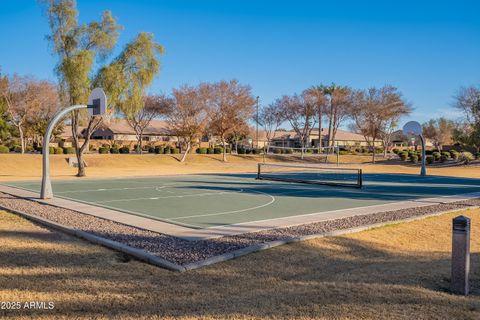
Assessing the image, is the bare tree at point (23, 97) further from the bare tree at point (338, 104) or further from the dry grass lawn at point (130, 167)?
the bare tree at point (338, 104)

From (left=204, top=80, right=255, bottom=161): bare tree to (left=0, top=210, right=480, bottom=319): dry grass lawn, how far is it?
150ft

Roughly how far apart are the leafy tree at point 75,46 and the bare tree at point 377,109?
135ft

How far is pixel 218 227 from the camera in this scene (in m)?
9.94

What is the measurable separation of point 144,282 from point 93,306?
→ 3.22 feet

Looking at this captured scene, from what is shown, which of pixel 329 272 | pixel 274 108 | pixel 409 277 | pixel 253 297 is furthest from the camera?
pixel 274 108

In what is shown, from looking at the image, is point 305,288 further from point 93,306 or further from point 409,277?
point 93,306

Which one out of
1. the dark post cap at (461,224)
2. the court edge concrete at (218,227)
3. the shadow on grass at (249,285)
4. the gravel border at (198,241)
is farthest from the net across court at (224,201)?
the dark post cap at (461,224)

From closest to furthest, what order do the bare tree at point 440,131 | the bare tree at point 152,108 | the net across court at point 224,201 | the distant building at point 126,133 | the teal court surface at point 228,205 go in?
1. the teal court surface at point 228,205
2. the net across court at point 224,201
3. the bare tree at point 152,108
4. the distant building at point 126,133
5. the bare tree at point 440,131

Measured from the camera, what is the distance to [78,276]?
6.05 meters

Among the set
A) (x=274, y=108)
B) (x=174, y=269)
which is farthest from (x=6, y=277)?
(x=274, y=108)

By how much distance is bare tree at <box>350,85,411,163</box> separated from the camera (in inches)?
2367

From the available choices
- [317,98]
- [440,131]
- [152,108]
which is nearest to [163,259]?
[152,108]

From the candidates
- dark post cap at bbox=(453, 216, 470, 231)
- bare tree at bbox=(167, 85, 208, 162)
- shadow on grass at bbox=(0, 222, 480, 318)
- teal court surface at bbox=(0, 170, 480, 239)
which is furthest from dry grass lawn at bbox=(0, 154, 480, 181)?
dark post cap at bbox=(453, 216, 470, 231)

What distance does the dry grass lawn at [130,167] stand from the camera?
30906 millimetres
